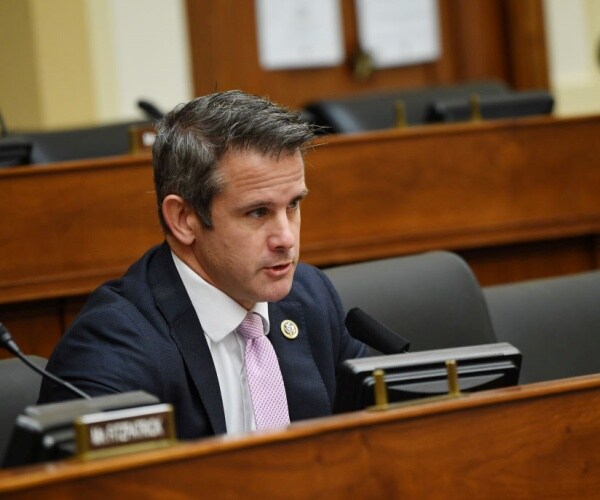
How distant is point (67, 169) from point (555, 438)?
6.57 ft

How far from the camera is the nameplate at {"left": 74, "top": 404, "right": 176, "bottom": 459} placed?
1.37 metres

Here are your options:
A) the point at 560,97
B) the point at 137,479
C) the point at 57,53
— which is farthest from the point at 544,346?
the point at 560,97

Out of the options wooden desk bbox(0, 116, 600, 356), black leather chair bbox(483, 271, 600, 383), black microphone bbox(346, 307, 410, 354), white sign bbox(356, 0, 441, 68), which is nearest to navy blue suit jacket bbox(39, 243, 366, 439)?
black microphone bbox(346, 307, 410, 354)

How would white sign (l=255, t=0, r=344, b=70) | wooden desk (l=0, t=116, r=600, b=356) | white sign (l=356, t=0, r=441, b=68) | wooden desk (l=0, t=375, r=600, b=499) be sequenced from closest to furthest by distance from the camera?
wooden desk (l=0, t=375, r=600, b=499) → wooden desk (l=0, t=116, r=600, b=356) → white sign (l=255, t=0, r=344, b=70) → white sign (l=356, t=0, r=441, b=68)

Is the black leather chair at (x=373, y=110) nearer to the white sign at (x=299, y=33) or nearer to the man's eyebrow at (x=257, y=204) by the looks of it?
the white sign at (x=299, y=33)

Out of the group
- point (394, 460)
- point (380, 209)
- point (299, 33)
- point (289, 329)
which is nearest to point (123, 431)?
point (394, 460)

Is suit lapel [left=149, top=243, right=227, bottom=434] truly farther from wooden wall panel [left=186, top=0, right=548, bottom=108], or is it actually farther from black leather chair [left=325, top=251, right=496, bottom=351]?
wooden wall panel [left=186, top=0, right=548, bottom=108]

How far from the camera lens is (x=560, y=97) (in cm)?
679

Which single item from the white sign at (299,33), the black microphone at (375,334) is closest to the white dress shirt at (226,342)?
the black microphone at (375,334)

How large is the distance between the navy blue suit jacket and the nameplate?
627 mm

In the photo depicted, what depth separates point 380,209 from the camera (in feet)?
12.4

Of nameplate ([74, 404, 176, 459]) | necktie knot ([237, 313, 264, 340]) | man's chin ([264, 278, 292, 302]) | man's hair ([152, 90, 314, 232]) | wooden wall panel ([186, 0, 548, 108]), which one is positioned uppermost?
wooden wall panel ([186, 0, 548, 108])

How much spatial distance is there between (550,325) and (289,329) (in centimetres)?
72

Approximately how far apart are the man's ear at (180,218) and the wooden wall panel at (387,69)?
3715 mm
